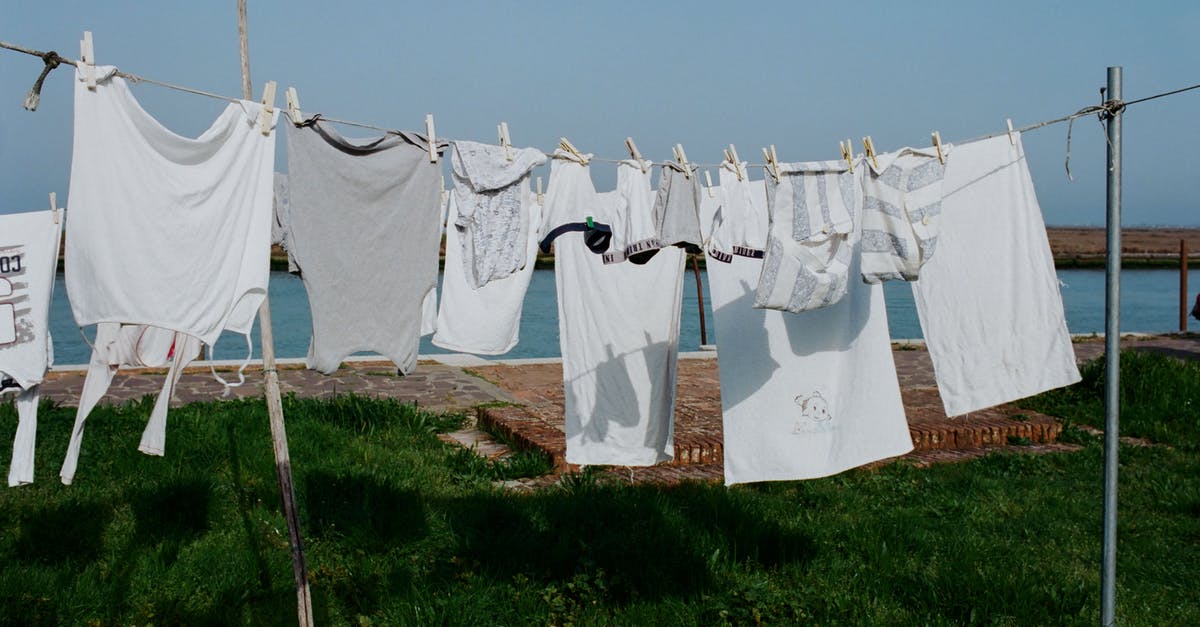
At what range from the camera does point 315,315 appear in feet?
10.3

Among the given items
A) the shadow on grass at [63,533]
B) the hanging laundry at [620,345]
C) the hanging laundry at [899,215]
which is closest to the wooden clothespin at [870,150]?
the hanging laundry at [899,215]

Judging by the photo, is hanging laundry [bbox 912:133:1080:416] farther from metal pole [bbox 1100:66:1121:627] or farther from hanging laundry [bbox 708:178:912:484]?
metal pole [bbox 1100:66:1121:627]

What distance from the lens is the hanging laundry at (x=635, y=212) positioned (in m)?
3.74

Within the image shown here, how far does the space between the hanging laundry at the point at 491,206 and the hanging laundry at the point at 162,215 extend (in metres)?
0.72

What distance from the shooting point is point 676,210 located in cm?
367

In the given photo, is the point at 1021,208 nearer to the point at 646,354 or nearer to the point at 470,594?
the point at 646,354

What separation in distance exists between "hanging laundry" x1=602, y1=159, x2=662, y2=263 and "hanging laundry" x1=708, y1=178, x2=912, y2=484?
360 mm

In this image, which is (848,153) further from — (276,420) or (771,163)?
(276,420)

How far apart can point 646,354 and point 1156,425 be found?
15.8ft

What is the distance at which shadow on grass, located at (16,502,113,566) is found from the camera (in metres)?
4.51

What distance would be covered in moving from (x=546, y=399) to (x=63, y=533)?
4403 millimetres

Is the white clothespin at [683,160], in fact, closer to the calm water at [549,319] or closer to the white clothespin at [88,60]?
the white clothespin at [88,60]

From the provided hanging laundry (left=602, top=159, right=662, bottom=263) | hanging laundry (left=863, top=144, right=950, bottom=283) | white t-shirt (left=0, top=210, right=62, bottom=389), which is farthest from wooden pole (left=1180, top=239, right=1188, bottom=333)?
white t-shirt (left=0, top=210, right=62, bottom=389)

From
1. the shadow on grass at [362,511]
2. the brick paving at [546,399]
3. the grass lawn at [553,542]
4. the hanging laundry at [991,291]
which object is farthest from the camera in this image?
the brick paving at [546,399]
